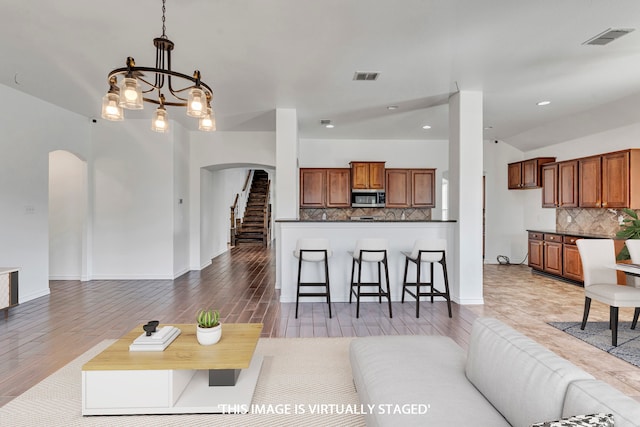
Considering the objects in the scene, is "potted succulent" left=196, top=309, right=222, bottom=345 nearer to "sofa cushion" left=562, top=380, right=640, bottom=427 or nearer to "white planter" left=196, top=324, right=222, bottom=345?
"white planter" left=196, top=324, right=222, bottom=345

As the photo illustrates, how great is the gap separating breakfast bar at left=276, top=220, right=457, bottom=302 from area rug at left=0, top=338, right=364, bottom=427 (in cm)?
194

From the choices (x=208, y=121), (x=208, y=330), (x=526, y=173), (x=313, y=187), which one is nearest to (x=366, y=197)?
(x=313, y=187)

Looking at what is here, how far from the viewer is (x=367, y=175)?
7684 mm

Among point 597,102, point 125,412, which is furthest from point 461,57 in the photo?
point 125,412

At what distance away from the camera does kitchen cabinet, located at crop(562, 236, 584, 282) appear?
19.4ft

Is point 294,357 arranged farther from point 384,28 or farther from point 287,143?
point 287,143

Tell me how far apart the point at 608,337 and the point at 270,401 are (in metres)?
3.50

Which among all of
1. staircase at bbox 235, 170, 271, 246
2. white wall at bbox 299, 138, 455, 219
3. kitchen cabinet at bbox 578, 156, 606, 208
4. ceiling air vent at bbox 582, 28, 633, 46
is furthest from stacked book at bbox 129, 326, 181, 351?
staircase at bbox 235, 170, 271, 246

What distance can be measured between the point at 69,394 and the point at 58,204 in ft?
17.3

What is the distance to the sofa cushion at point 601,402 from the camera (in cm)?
93

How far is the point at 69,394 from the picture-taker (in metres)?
2.39

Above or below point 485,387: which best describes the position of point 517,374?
above

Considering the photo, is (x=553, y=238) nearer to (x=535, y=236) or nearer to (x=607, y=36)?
(x=535, y=236)

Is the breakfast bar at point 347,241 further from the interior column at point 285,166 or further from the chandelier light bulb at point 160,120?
the chandelier light bulb at point 160,120
